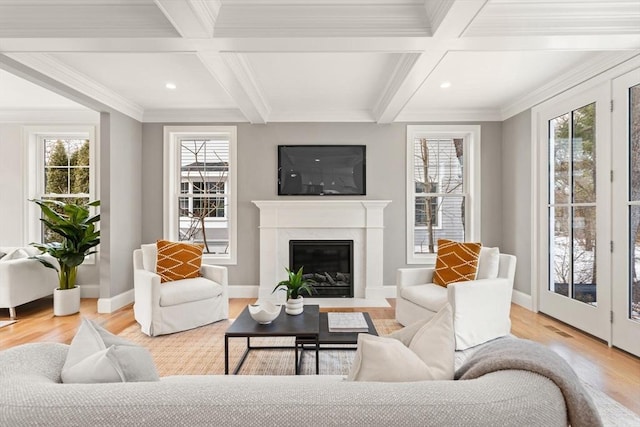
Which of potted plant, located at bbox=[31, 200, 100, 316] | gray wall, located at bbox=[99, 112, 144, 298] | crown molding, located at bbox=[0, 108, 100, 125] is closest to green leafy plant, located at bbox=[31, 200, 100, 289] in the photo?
potted plant, located at bbox=[31, 200, 100, 316]

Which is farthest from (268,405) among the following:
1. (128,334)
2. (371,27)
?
(128,334)

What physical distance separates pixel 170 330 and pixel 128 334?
0.42 meters

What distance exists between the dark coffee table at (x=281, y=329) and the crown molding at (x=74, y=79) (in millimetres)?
2626

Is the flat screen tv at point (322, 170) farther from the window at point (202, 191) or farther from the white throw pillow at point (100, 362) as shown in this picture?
the white throw pillow at point (100, 362)

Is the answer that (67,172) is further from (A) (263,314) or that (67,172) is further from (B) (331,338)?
(B) (331,338)

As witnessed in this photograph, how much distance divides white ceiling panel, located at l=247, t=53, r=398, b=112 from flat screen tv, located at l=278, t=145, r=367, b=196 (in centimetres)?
54

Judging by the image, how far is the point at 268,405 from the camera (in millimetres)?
827

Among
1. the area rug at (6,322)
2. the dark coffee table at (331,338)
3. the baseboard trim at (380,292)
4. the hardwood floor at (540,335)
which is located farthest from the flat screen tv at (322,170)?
the area rug at (6,322)

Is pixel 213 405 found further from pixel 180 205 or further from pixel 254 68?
pixel 180 205

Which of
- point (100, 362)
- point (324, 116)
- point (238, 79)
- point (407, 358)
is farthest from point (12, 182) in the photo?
point (407, 358)

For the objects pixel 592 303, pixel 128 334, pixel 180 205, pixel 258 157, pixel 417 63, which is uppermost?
pixel 417 63

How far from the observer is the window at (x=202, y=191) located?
5.06 m

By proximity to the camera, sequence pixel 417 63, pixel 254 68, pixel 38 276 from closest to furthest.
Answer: pixel 417 63
pixel 254 68
pixel 38 276

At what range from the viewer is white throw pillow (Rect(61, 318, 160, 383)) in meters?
1.04
